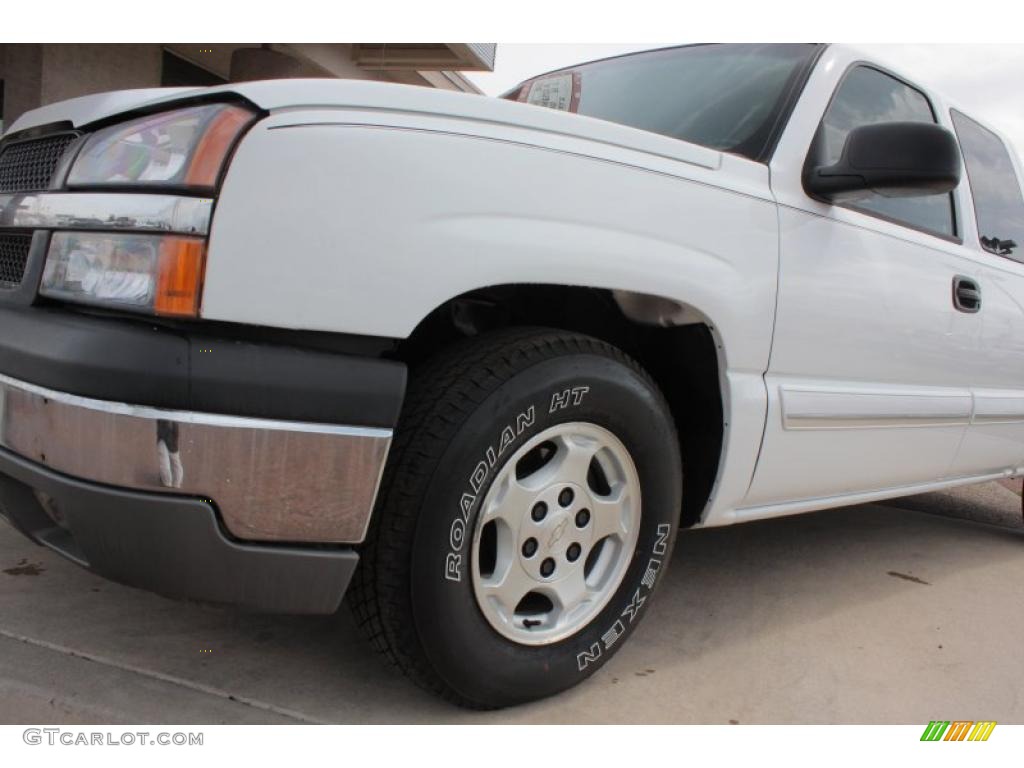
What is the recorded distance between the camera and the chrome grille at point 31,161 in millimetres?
1845

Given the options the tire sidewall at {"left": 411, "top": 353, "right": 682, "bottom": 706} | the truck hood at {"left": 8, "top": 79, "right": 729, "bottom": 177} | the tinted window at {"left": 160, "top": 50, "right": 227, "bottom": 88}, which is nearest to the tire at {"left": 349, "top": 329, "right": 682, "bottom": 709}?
the tire sidewall at {"left": 411, "top": 353, "right": 682, "bottom": 706}

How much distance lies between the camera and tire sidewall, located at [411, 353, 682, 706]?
167cm

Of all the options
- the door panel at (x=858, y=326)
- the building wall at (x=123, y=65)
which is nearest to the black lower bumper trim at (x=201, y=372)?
the door panel at (x=858, y=326)

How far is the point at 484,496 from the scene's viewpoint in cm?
172

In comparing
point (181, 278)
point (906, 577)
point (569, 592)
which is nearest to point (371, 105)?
point (181, 278)

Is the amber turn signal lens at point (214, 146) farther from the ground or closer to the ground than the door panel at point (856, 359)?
farther from the ground

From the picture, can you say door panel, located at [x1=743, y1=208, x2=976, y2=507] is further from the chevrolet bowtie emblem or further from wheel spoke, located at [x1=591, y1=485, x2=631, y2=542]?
the chevrolet bowtie emblem

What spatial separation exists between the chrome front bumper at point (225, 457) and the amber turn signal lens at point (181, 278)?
18 cm

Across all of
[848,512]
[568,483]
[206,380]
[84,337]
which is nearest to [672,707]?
[568,483]

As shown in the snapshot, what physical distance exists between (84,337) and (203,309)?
0.22 m

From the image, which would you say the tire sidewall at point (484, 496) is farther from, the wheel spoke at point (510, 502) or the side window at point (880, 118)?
the side window at point (880, 118)

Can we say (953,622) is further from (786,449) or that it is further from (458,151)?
(458,151)

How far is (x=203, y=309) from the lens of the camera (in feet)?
4.77

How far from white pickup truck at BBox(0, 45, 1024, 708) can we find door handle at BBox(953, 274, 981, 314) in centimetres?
57
